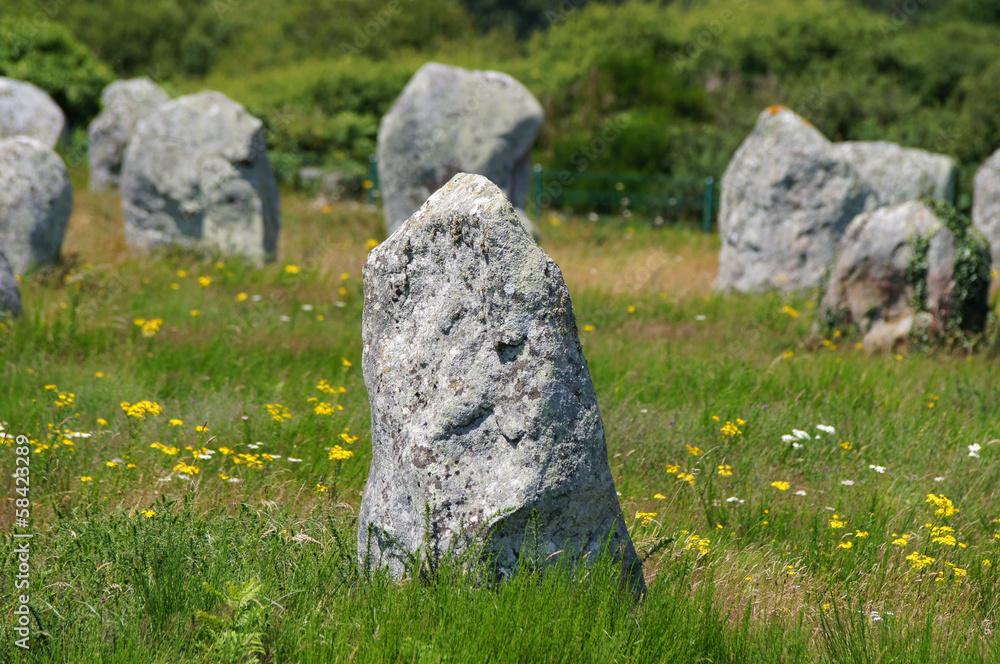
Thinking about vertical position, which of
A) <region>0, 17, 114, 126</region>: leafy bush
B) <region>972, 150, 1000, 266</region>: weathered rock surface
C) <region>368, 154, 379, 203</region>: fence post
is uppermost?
<region>0, 17, 114, 126</region>: leafy bush

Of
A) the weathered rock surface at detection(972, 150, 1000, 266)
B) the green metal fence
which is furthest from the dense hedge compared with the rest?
the weathered rock surface at detection(972, 150, 1000, 266)

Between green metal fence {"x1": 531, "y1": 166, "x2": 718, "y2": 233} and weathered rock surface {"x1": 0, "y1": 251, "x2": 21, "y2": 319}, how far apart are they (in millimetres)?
10102

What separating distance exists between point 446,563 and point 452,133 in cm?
1029

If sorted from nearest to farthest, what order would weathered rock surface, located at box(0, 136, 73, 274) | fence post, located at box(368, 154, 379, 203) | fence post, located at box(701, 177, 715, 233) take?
weathered rock surface, located at box(0, 136, 73, 274), fence post, located at box(701, 177, 715, 233), fence post, located at box(368, 154, 379, 203)

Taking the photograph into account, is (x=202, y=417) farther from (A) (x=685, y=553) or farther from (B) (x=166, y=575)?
(A) (x=685, y=553)

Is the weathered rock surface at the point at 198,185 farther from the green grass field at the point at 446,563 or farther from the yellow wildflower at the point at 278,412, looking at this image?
the yellow wildflower at the point at 278,412

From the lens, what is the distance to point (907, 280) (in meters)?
8.06

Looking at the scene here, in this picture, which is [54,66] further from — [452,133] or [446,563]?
[446,563]

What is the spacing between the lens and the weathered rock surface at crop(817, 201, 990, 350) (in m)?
7.95

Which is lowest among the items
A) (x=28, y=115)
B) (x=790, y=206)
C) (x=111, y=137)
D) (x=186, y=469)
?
(x=186, y=469)

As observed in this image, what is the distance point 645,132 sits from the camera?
16.9 metres

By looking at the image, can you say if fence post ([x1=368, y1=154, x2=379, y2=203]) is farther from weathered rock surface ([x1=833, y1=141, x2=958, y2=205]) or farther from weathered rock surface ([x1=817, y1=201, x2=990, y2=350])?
weathered rock surface ([x1=817, y1=201, x2=990, y2=350])


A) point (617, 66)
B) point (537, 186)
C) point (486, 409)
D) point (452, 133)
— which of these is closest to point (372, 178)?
point (537, 186)

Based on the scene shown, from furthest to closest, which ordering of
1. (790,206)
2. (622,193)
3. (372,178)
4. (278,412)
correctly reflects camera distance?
(622,193)
(372,178)
(790,206)
(278,412)
